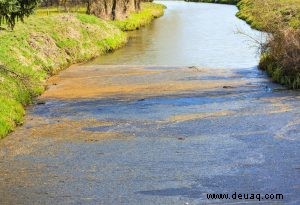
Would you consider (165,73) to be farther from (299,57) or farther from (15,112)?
(15,112)

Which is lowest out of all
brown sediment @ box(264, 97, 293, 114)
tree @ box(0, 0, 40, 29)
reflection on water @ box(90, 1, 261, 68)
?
reflection on water @ box(90, 1, 261, 68)

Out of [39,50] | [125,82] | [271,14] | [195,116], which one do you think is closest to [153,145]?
[195,116]

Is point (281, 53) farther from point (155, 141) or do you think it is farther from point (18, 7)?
point (18, 7)

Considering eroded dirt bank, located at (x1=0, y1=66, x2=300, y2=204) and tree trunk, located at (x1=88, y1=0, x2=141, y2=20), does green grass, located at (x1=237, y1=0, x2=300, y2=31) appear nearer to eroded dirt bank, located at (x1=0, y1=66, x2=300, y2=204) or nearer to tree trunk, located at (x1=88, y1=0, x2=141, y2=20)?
eroded dirt bank, located at (x1=0, y1=66, x2=300, y2=204)

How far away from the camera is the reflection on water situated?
3681 cm

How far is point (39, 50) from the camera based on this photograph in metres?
32.8

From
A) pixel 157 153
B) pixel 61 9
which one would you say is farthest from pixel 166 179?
pixel 61 9

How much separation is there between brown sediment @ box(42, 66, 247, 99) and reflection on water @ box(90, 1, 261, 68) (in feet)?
15.9

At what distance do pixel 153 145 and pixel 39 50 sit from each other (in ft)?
60.7

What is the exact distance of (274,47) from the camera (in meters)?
29.3

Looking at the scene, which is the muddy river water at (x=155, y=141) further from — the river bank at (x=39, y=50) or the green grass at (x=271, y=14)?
the green grass at (x=271, y=14)

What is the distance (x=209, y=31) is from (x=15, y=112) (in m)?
36.0

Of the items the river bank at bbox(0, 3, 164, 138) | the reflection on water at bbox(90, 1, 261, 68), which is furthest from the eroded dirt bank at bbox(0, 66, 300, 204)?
the reflection on water at bbox(90, 1, 261, 68)

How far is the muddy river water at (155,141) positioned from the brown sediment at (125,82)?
6 centimetres
